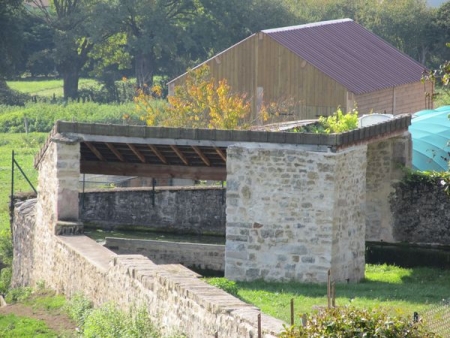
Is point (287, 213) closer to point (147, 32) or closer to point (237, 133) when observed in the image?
point (237, 133)

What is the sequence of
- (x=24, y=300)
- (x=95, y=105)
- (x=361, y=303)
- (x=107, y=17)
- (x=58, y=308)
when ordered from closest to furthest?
(x=361, y=303) → (x=58, y=308) → (x=24, y=300) → (x=95, y=105) → (x=107, y=17)

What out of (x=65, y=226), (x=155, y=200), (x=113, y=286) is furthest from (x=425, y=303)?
(x=155, y=200)

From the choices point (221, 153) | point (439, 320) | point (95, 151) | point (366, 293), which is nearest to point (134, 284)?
point (366, 293)

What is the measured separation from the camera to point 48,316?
23.2 m

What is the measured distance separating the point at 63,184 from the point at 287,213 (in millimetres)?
4648

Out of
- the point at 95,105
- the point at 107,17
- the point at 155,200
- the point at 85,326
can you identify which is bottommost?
the point at 85,326

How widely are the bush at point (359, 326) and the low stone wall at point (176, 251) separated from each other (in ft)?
38.9

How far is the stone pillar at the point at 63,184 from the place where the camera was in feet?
84.6

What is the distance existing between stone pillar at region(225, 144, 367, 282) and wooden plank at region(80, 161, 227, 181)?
2.21 m

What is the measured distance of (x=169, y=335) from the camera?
19297mm

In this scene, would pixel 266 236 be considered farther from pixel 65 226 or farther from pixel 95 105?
pixel 95 105

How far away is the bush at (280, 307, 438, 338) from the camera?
46.8ft

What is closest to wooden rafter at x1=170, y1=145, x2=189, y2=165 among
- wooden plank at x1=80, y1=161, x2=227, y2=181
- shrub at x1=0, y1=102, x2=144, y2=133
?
wooden plank at x1=80, y1=161, x2=227, y2=181

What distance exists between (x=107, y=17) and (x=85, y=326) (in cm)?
5289
